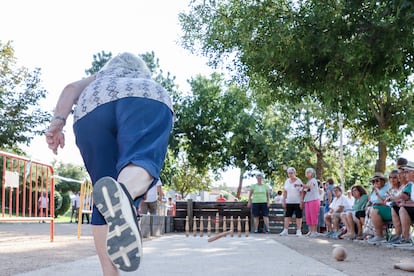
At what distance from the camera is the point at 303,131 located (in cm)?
3027

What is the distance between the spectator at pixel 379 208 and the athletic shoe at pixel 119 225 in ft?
25.4

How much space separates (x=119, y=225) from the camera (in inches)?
79.3

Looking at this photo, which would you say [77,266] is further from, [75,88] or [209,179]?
[209,179]

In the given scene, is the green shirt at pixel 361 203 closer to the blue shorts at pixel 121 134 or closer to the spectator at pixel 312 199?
the spectator at pixel 312 199

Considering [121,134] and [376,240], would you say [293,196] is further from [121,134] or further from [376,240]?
[121,134]

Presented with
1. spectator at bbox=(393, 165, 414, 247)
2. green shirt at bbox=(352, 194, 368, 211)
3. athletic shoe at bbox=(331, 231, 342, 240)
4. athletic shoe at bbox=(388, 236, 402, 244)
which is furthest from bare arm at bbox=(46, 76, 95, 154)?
athletic shoe at bbox=(331, 231, 342, 240)

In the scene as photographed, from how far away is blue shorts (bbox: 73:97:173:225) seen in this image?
2369mm

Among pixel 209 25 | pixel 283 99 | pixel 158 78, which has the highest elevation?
pixel 158 78

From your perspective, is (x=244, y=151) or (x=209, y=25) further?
(x=244, y=151)

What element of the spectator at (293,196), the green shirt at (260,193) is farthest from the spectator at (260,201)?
the spectator at (293,196)

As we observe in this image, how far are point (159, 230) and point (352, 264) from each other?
8286 mm

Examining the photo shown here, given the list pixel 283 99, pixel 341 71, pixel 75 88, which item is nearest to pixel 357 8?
pixel 341 71

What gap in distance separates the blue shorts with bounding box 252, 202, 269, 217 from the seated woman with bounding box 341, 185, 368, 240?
415cm

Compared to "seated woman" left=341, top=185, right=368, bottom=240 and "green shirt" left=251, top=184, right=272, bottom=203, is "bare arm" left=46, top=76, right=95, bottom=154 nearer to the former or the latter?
"seated woman" left=341, top=185, right=368, bottom=240
